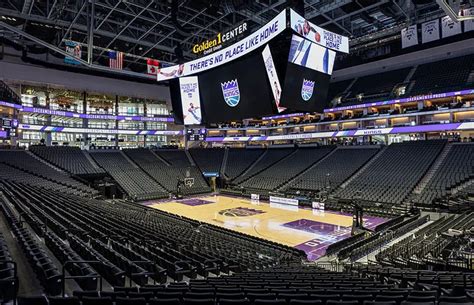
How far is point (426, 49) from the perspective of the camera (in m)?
36.3

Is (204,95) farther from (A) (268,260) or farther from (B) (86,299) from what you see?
(B) (86,299)

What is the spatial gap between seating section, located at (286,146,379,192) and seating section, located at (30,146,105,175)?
22781mm

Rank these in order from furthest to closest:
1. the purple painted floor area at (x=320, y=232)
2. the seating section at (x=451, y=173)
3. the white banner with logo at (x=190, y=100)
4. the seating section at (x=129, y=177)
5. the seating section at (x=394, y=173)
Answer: the seating section at (x=129, y=177) → the seating section at (x=394, y=173) → the seating section at (x=451, y=173) → the white banner with logo at (x=190, y=100) → the purple painted floor area at (x=320, y=232)

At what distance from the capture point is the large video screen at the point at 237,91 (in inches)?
639

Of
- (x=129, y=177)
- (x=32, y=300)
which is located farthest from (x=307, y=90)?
(x=129, y=177)

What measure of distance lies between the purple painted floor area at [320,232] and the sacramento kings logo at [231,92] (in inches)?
355

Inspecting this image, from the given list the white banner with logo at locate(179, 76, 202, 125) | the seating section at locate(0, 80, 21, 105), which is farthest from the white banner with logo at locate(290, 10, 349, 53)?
the seating section at locate(0, 80, 21, 105)

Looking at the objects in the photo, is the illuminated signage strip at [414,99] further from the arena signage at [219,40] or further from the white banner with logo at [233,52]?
the white banner with logo at [233,52]

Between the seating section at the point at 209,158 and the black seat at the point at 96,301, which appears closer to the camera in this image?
the black seat at the point at 96,301

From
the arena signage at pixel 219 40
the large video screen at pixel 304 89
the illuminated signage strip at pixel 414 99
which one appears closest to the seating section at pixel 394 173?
the illuminated signage strip at pixel 414 99

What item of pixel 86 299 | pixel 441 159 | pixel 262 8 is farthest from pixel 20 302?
pixel 441 159

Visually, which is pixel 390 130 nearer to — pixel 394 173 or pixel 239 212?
pixel 394 173

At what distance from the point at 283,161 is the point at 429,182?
18366 millimetres

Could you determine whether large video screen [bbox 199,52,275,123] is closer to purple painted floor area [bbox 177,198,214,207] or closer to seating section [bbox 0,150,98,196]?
purple painted floor area [bbox 177,198,214,207]
